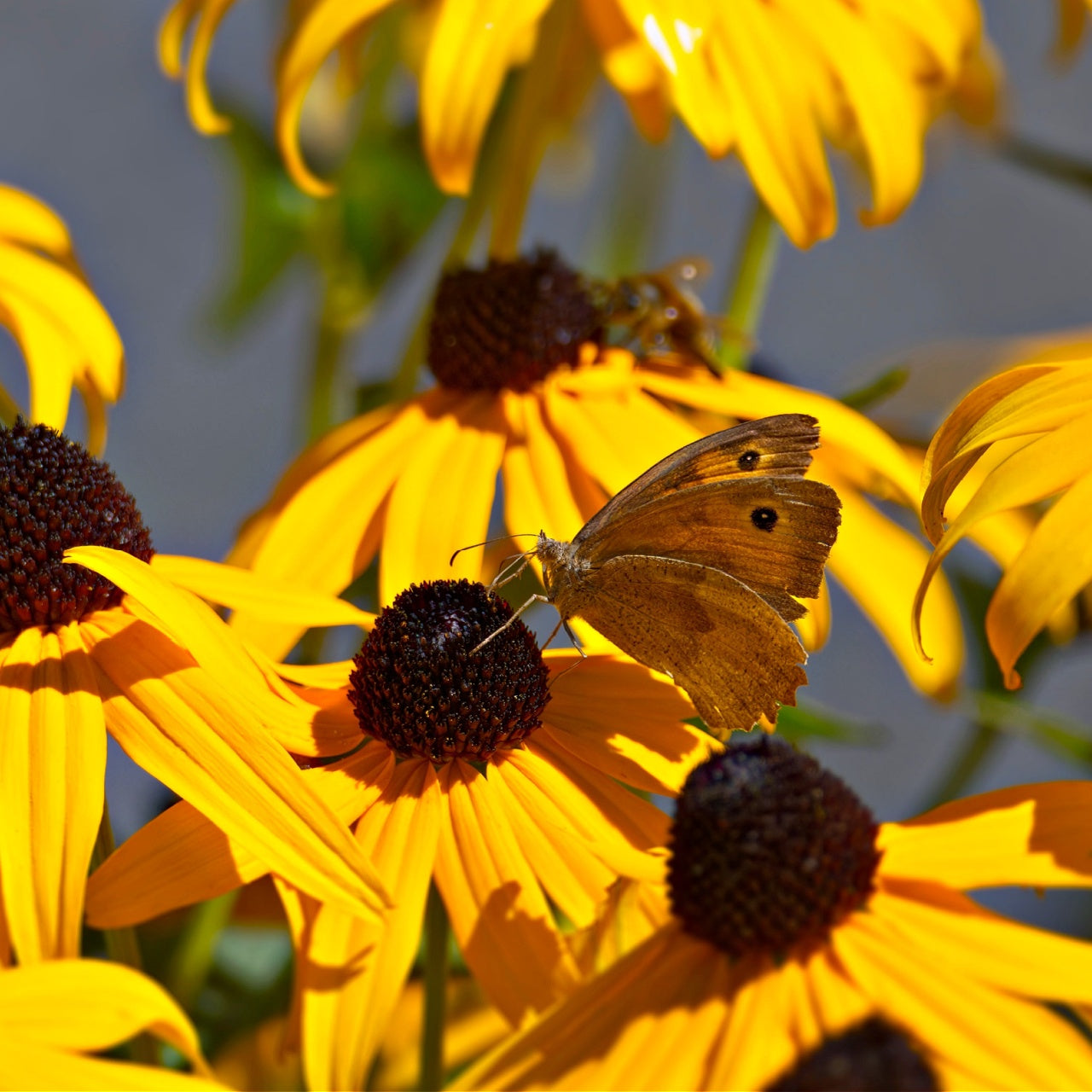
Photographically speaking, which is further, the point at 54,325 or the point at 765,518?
the point at 54,325

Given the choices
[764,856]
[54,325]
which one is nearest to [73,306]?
[54,325]

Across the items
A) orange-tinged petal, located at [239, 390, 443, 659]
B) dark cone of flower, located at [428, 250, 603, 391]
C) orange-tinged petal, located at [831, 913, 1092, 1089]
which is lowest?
orange-tinged petal, located at [831, 913, 1092, 1089]

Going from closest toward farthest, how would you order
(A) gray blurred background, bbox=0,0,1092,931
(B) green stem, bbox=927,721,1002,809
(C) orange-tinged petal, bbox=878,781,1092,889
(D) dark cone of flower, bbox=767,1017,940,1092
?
(D) dark cone of flower, bbox=767,1017,940,1092 → (C) orange-tinged petal, bbox=878,781,1092,889 → (B) green stem, bbox=927,721,1002,809 → (A) gray blurred background, bbox=0,0,1092,931

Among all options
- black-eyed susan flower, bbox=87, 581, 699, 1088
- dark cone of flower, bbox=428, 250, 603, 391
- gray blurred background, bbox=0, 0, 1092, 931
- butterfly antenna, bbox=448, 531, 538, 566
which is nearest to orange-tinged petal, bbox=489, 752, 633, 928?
black-eyed susan flower, bbox=87, 581, 699, 1088

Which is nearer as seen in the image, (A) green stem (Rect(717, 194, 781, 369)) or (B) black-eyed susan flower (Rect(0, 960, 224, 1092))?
(B) black-eyed susan flower (Rect(0, 960, 224, 1092))

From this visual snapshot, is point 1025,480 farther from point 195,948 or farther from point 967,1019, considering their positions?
point 195,948

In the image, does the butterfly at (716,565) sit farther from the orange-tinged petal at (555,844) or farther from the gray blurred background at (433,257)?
the gray blurred background at (433,257)

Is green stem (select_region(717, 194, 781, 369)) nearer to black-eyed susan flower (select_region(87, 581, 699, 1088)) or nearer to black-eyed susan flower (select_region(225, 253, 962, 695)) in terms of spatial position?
black-eyed susan flower (select_region(225, 253, 962, 695))

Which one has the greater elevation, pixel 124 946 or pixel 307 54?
pixel 307 54
